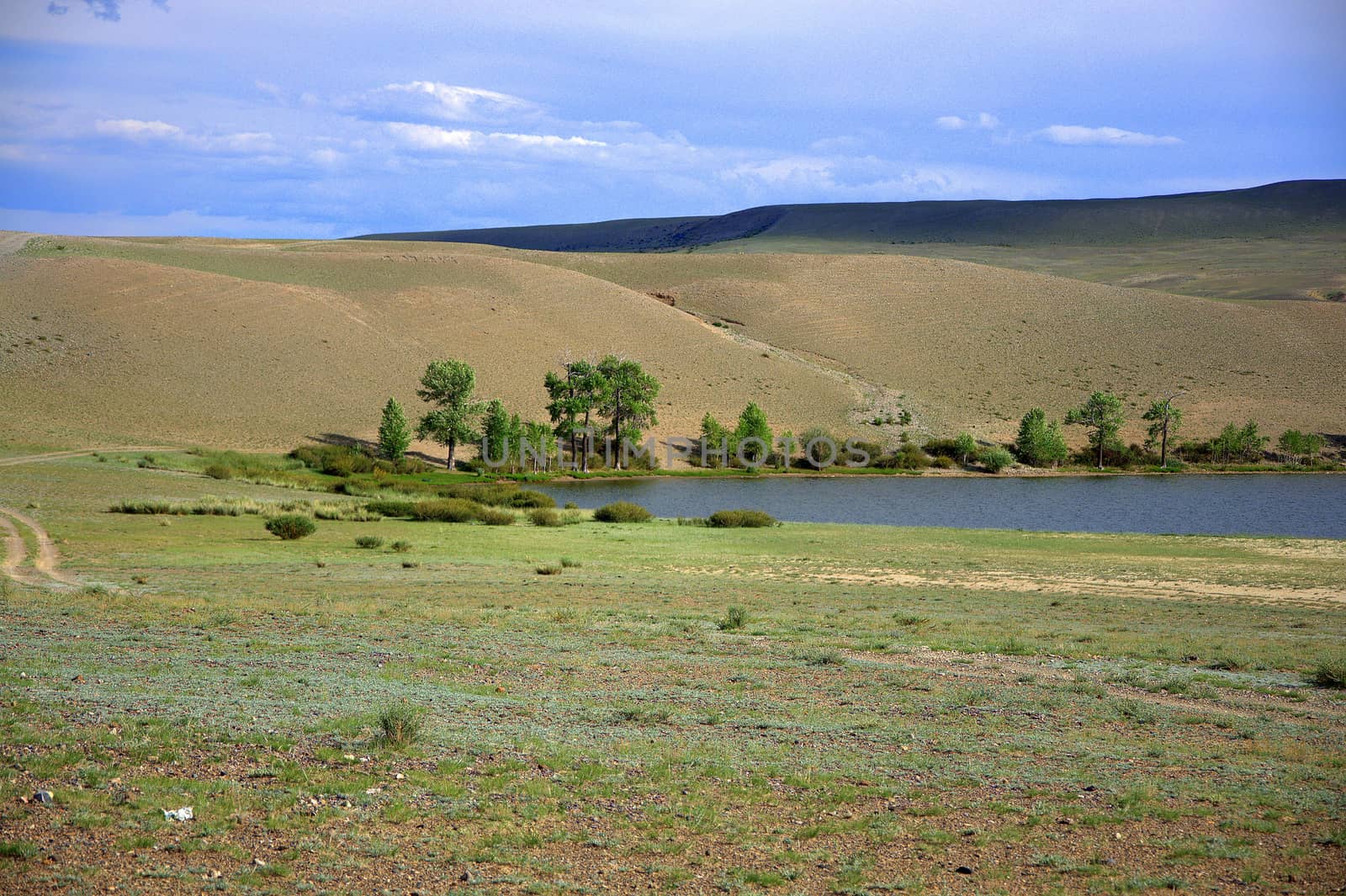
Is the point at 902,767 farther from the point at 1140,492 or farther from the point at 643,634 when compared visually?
the point at 1140,492

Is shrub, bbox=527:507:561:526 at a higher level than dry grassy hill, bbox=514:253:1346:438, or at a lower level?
lower

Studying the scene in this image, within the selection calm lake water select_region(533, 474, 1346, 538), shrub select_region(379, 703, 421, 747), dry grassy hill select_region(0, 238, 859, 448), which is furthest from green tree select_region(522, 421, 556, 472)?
shrub select_region(379, 703, 421, 747)

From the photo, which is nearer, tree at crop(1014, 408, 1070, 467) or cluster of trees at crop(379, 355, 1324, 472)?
cluster of trees at crop(379, 355, 1324, 472)

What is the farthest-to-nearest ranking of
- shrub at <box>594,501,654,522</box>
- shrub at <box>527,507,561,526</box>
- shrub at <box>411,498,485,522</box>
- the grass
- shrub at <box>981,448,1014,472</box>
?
shrub at <box>981,448,1014,472</box>, shrub at <box>594,501,654,522</box>, shrub at <box>527,507,561,526</box>, shrub at <box>411,498,485,522</box>, the grass

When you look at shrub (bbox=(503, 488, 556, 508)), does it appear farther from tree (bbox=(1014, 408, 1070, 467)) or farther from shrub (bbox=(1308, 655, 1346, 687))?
tree (bbox=(1014, 408, 1070, 467))

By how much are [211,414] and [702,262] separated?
241 feet

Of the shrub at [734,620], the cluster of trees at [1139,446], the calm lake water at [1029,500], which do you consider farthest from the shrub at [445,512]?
the cluster of trees at [1139,446]

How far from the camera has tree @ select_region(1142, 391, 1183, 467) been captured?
78.6m

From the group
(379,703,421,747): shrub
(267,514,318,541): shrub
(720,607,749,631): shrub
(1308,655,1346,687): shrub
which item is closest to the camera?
(379,703,421,747): shrub

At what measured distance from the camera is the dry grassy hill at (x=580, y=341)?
2840 inches

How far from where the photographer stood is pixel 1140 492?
5716 centimetres

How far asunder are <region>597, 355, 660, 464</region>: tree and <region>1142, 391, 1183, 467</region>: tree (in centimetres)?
3833

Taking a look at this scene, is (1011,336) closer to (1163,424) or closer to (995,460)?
(1163,424)

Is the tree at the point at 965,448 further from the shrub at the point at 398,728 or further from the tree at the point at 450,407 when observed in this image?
the shrub at the point at 398,728
